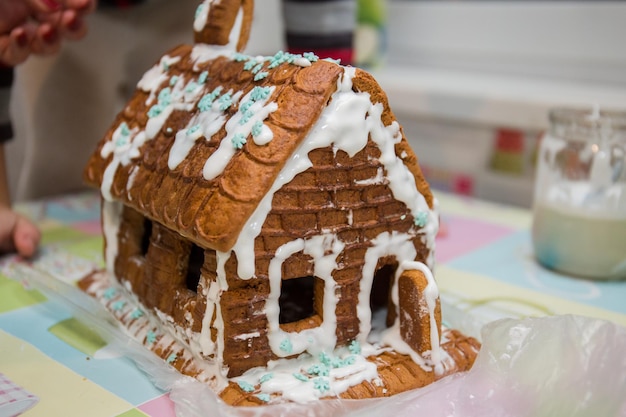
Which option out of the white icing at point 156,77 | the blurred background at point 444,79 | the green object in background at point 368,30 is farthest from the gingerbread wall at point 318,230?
the green object in background at point 368,30

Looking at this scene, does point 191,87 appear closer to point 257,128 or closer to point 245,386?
point 257,128

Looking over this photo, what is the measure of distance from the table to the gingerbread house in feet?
0.23

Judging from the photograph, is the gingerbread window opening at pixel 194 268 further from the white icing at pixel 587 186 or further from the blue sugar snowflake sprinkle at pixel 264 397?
the white icing at pixel 587 186

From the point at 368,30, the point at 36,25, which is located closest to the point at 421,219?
the point at 36,25

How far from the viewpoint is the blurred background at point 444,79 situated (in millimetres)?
1535

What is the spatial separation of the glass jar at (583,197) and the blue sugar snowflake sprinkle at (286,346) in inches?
24.5

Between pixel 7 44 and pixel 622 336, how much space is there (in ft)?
3.21

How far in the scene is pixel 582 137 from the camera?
46.3 inches

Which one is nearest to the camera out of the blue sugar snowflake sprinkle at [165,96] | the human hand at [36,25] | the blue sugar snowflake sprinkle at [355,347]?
the blue sugar snowflake sprinkle at [355,347]

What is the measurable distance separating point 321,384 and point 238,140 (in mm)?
268

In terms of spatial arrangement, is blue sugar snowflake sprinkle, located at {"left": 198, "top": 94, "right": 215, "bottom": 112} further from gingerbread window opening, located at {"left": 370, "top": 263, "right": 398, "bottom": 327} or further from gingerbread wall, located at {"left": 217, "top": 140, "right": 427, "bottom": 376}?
gingerbread window opening, located at {"left": 370, "top": 263, "right": 398, "bottom": 327}

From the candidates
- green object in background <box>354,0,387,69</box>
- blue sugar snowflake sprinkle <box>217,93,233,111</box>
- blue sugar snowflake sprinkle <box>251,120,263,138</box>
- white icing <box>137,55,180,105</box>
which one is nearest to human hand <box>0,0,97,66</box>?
white icing <box>137,55,180,105</box>

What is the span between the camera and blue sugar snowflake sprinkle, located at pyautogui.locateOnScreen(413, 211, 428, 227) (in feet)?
2.62

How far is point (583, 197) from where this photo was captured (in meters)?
1.18
